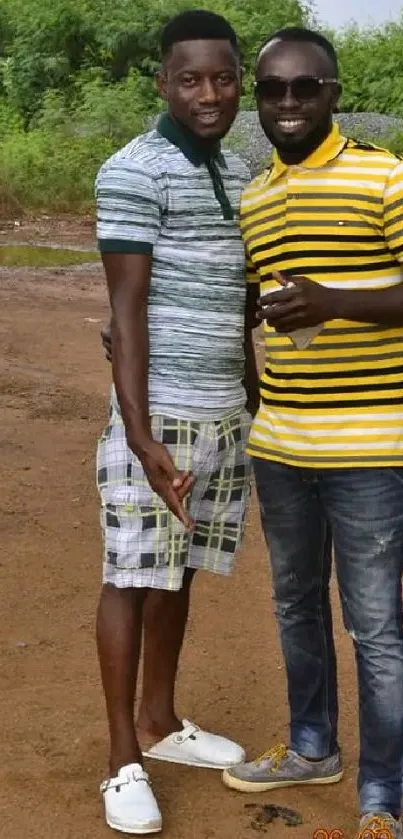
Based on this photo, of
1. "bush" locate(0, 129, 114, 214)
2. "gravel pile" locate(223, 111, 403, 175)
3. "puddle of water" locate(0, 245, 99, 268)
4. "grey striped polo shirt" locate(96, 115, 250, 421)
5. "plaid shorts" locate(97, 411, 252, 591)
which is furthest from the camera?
"gravel pile" locate(223, 111, 403, 175)

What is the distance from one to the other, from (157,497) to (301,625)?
0.47 metres

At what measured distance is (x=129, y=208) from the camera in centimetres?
272

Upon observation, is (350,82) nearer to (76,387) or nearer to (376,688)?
(76,387)

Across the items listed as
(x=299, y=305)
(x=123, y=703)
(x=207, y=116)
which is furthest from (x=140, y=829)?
(x=207, y=116)

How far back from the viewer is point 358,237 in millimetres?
2588

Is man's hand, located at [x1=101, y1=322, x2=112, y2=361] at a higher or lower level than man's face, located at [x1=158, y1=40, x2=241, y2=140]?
lower

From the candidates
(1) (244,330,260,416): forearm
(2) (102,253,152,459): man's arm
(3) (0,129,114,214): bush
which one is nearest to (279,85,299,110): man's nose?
(2) (102,253,152,459): man's arm

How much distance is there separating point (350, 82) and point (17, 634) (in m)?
18.2

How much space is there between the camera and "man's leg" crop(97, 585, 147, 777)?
293 cm

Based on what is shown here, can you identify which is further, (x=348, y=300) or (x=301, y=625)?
(x=301, y=625)

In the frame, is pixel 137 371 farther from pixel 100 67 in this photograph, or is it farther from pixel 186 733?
pixel 100 67

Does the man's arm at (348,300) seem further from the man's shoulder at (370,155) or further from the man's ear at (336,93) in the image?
the man's ear at (336,93)

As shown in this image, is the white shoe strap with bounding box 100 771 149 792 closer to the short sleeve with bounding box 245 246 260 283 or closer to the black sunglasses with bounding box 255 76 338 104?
the short sleeve with bounding box 245 246 260 283

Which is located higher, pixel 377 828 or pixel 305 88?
pixel 305 88
